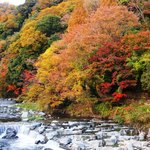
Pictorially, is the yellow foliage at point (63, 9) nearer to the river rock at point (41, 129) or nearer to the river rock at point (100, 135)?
the river rock at point (41, 129)

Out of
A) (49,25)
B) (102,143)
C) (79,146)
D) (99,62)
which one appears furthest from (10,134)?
(49,25)

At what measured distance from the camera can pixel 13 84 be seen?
54.8 m

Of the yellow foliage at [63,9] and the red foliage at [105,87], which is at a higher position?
the yellow foliage at [63,9]

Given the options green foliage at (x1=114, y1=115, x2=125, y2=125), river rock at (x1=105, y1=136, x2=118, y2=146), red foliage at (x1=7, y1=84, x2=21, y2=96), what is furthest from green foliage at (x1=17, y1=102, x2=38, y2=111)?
river rock at (x1=105, y1=136, x2=118, y2=146)

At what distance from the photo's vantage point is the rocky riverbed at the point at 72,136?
63.2ft

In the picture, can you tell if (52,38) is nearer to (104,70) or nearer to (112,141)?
(104,70)

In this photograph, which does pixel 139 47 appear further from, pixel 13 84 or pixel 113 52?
pixel 13 84

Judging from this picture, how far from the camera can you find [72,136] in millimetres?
22000

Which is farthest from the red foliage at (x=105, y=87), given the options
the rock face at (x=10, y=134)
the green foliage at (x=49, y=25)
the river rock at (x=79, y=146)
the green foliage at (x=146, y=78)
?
the green foliage at (x=49, y=25)

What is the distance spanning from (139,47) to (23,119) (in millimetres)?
11308

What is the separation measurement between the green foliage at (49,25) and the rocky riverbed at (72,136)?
95.1 ft

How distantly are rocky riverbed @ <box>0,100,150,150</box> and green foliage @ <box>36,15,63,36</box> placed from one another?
1142 inches

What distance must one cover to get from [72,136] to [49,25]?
120ft

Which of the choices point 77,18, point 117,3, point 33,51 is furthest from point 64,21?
point 117,3
